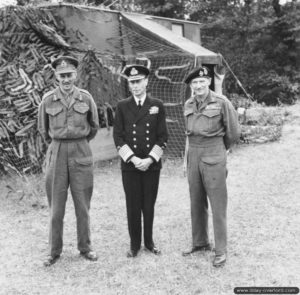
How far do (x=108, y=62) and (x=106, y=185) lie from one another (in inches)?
118

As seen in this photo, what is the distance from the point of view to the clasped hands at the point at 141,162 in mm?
4211

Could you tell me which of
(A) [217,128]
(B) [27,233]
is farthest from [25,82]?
(A) [217,128]

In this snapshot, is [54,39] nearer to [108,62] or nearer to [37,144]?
[108,62]

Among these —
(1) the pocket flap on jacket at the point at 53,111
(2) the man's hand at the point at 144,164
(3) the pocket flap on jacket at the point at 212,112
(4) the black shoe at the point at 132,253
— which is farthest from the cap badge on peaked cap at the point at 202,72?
(4) the black shoe at the point at 132,253

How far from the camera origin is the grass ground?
3949 millimetres

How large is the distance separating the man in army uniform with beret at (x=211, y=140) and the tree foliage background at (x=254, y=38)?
19164 millimetres

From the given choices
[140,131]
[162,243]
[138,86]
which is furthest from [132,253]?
[138,86]

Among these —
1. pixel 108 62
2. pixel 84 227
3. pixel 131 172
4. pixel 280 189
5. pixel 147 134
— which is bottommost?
pixel 280 189

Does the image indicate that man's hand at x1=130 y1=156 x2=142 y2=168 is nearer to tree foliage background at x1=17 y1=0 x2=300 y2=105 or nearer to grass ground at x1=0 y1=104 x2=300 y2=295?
grass ground at x1=0 y1=104 x2=300 y2=295

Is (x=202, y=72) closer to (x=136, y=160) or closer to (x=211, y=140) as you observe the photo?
(x=211, y=140)

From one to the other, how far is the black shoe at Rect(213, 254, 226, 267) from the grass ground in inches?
2.6

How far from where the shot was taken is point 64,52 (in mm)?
8977

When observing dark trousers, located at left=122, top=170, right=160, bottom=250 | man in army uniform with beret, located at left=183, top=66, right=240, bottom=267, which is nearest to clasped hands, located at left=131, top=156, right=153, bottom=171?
dark trousers, located at left=122, top=170, right=160, bottom=250

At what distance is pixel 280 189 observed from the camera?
7.14m
